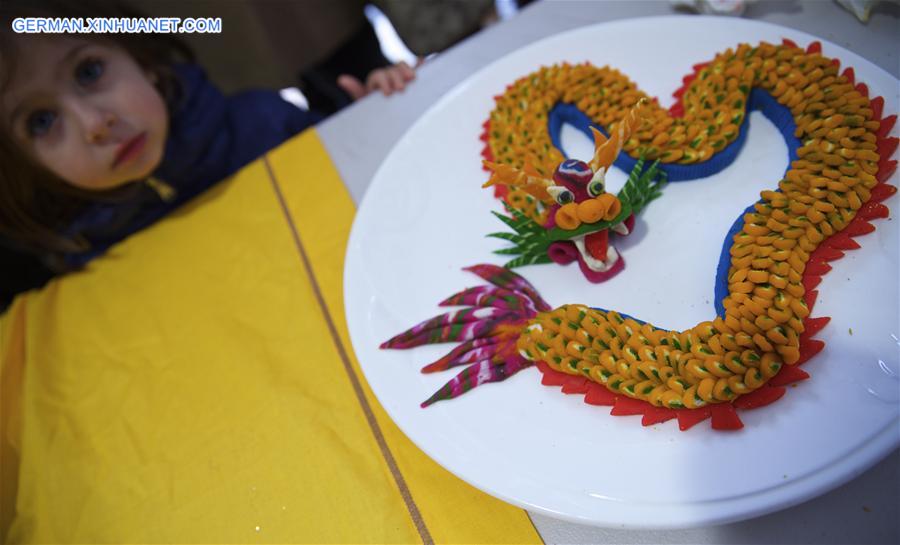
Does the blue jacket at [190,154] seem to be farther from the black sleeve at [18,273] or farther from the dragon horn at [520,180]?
the dragon horn at [520,180]

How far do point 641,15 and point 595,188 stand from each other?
0.47 metres

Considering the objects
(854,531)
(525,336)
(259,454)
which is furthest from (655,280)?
(259,454)

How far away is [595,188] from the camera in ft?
1.80

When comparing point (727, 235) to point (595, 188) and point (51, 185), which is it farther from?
point (51, 185)

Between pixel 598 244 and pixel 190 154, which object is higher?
pixel 598 244

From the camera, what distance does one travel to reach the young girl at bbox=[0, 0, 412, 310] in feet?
2.69

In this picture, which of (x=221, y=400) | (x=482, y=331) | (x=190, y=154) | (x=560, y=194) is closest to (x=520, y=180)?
(x=560, y=194)

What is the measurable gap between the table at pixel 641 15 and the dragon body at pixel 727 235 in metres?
0.11

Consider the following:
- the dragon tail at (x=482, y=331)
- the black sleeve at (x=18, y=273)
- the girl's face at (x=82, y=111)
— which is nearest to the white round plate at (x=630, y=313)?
the dragon tail at (x=482, y=331)

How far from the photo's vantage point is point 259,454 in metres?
0.67

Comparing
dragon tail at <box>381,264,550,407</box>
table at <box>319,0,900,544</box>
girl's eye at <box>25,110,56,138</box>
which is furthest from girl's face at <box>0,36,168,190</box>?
dragon tail at <box>381,264,550,407</box>

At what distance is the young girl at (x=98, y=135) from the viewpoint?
819 millimetres

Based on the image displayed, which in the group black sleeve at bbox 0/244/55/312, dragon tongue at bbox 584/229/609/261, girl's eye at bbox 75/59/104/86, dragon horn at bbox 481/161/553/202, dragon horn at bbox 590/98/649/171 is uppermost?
dragon horn at bbox 590/98/649/171

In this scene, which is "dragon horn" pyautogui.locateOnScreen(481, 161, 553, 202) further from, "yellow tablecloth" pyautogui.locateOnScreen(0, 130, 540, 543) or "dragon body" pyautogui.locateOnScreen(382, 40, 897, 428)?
"yellow tablecloth" pyautogui.locateOnScreen(0, 130, 540, 543)
